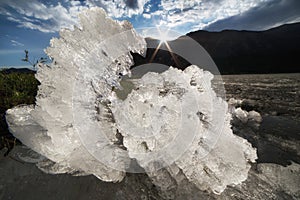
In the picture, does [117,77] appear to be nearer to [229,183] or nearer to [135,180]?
[135,180]

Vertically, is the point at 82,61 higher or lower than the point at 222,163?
higher

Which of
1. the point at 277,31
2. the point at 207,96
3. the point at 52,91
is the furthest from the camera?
the point at 277,31

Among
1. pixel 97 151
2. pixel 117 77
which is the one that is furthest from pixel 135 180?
pixel 117 77

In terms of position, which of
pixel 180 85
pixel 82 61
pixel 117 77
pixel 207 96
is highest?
pixel 82 61

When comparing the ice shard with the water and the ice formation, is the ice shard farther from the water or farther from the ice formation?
the water

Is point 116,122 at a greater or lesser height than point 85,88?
lesser

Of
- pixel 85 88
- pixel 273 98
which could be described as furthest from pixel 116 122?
pixel 273 98

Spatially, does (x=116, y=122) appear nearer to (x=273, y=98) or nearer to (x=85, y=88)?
(x=85, y=88)

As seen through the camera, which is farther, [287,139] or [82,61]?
[287,139]
